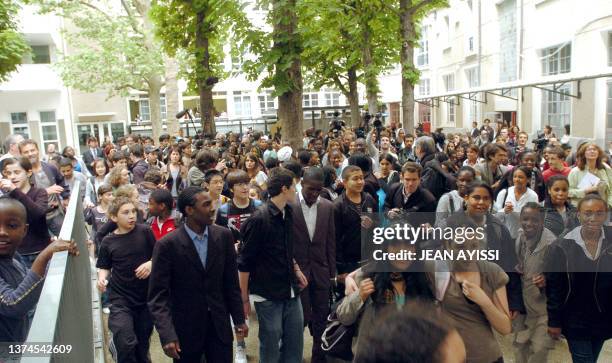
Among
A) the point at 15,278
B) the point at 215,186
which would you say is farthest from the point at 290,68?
the point at 15,278

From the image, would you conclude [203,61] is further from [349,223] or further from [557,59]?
[557,59]

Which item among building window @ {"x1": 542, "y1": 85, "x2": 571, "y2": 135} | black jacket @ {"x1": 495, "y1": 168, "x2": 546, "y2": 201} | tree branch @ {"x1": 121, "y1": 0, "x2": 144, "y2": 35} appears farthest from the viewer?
tree branch @ {"x1": 121, "y1": 0, "x2": 144, "y2": 35}

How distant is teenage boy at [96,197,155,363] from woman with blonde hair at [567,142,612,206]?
4.63 m

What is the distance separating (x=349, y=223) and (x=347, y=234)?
105mm

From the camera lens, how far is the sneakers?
4855 mm

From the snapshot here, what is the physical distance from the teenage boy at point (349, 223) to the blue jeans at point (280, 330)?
68 cm

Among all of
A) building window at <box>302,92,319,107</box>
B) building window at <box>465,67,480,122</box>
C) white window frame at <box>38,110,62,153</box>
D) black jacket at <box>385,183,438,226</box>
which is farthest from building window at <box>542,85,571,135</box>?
building window at <box>302,92,319,107</box>

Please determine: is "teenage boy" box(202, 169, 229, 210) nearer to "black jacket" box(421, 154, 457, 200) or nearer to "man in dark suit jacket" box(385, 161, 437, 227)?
"man in dark suit jacket" box(385, 161, 437, 227)

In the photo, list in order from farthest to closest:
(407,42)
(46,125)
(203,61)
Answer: (46,125) → (407,42) → (203,61)

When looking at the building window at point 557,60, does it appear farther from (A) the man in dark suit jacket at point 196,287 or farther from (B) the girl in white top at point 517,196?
(A) the man in dark suit jacket at point 196,287

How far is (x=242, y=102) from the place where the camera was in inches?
1700

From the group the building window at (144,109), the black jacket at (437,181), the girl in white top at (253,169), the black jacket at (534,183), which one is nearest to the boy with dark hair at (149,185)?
the girl in white top at (253,169)

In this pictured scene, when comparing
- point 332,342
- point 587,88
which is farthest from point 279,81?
point 587,88

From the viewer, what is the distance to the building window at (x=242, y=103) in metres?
43.0
